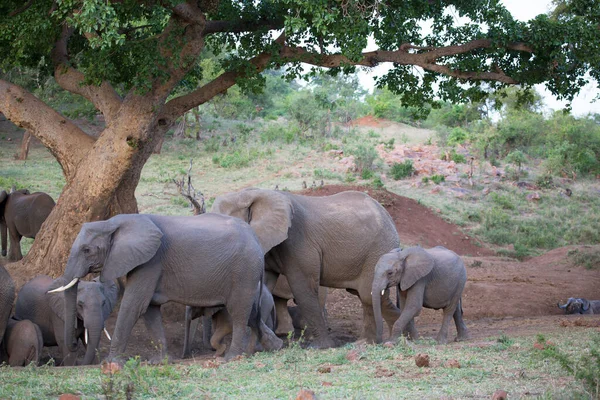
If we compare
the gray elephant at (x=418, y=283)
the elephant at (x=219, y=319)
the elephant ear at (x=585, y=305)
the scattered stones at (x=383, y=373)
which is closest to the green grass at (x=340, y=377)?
the scattered stones at (x=383, y=373)

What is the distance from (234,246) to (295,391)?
3.19 m

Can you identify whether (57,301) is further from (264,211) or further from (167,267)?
(264,211)

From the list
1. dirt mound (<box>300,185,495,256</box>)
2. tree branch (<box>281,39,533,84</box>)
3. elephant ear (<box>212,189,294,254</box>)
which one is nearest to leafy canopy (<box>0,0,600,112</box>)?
tree branch (<box>281,39,533,84</box>)

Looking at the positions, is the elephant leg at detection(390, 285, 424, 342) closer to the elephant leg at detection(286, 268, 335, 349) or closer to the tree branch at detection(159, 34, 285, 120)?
the elephant leg at detection(286, 268, 335, 349)

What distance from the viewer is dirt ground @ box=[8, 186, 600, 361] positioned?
11.1 meters

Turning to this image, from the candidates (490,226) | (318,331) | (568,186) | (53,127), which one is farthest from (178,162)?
(318,331)

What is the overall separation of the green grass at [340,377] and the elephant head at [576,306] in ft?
16.7

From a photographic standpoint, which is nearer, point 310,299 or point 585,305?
point 310,299

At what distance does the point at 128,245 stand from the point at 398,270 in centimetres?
332

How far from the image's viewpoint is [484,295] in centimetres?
1451

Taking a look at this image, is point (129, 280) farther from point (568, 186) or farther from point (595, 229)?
point (568, 186)

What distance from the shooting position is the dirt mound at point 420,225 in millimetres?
20891

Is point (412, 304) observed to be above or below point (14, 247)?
above

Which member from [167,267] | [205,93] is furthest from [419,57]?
[167,267]
